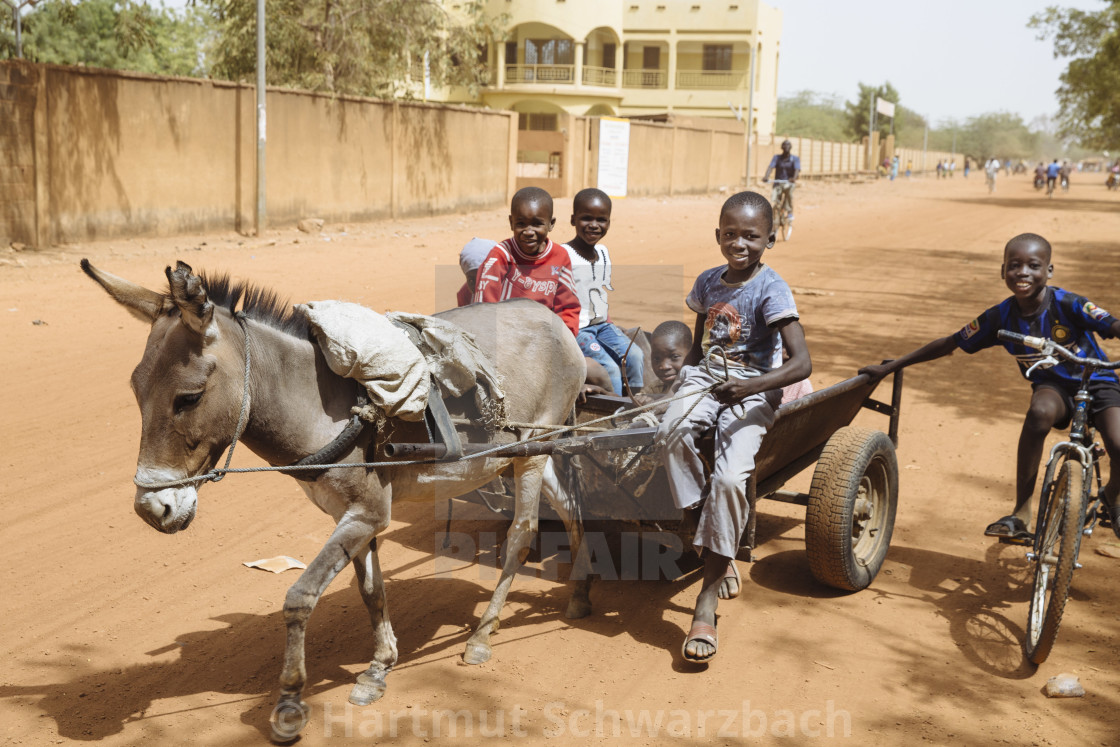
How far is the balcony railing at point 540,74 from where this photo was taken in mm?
51094

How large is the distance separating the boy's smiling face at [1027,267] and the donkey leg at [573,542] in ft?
7.65

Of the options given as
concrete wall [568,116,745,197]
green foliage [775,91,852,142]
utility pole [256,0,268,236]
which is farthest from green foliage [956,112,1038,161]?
utility pole [256,0,268,236]

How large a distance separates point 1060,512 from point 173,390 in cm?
362

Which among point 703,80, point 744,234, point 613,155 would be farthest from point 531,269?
point 703,80

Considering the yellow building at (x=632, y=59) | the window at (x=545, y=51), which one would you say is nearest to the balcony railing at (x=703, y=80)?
the yellow building at (x=632, y=59)

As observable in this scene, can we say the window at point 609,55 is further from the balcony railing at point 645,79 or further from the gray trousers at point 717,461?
the gray trousers at point 717,461

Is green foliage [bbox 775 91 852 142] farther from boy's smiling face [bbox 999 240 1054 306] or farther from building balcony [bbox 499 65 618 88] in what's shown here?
boy's smiling face [bbox 999 240 1054 306]

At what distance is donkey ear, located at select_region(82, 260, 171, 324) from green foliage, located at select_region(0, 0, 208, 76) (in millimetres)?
14550

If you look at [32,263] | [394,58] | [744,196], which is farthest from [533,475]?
[394,58]

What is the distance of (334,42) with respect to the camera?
21531 mm

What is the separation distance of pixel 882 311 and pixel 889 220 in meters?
18.9

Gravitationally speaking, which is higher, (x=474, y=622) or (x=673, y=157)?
(x=673, y=157)

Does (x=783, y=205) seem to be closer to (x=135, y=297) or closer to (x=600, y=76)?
(x=135, y=297)

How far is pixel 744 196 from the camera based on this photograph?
4340mm
